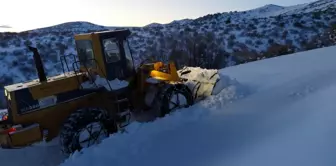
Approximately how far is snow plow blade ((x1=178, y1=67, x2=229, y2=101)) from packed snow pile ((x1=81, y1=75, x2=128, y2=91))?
1.67 metres

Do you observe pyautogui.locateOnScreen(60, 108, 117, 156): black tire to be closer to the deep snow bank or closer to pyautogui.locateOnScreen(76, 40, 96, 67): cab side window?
the deep snow bank

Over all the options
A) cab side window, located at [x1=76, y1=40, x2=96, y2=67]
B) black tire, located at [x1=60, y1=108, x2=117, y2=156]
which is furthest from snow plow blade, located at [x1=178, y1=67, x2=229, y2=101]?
black tire, located at [x1=60, y1=108, x2=117, y2=156]

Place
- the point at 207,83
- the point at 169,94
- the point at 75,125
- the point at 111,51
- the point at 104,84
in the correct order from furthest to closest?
the point at 207,83
the point at 169,94
the point at 111,51
the point at 104,84
the point at 75,125

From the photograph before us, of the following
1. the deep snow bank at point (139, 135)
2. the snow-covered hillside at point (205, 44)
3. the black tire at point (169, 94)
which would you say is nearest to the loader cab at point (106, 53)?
the black tire at point (169, 94)

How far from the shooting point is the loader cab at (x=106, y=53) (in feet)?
23.8

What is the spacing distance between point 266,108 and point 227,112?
0.69 m

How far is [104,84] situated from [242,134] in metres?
3.16

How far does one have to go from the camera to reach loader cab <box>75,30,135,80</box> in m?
7.25

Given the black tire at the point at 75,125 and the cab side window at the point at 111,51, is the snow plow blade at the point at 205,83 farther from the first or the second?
the black tire at the point at 75,125

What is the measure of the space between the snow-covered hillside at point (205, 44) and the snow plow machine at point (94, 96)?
340 inches

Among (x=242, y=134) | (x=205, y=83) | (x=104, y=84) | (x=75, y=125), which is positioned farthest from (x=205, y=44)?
(x=242, y=134)

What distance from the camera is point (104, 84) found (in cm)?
733

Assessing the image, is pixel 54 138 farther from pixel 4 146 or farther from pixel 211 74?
pixel 211 74

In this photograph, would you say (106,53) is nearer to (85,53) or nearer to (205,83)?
(85,53)
